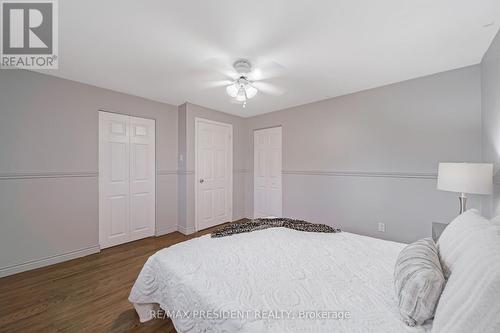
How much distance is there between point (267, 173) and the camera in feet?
14.0

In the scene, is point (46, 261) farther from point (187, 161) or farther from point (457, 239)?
point (457, 239)

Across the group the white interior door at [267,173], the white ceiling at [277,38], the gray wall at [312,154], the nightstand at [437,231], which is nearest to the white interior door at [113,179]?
the gray wall at [312,154]

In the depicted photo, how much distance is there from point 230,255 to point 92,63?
2.45m

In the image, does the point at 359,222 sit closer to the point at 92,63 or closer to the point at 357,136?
the point at 357,136

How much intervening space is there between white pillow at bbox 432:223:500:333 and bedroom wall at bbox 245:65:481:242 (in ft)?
6.78

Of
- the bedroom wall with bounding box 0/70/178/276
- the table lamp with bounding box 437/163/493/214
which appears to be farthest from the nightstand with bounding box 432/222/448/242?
the bedroom wall with bounding box 0/70/178/276

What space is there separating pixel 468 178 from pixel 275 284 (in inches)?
71.4

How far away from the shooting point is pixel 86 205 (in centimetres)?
279

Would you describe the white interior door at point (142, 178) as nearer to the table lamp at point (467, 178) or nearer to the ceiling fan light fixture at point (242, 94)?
the ceiling fan light fixture at point (242, 94)

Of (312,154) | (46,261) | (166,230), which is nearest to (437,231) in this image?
(312,154)

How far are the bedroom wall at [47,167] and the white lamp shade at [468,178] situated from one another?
3970 millimetres

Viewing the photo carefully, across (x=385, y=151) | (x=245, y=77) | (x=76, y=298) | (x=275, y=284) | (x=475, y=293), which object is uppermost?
(x=245, y=77)

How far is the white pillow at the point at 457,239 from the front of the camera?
93 centimetres

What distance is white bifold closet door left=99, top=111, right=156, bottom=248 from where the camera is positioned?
2979 millimetres
